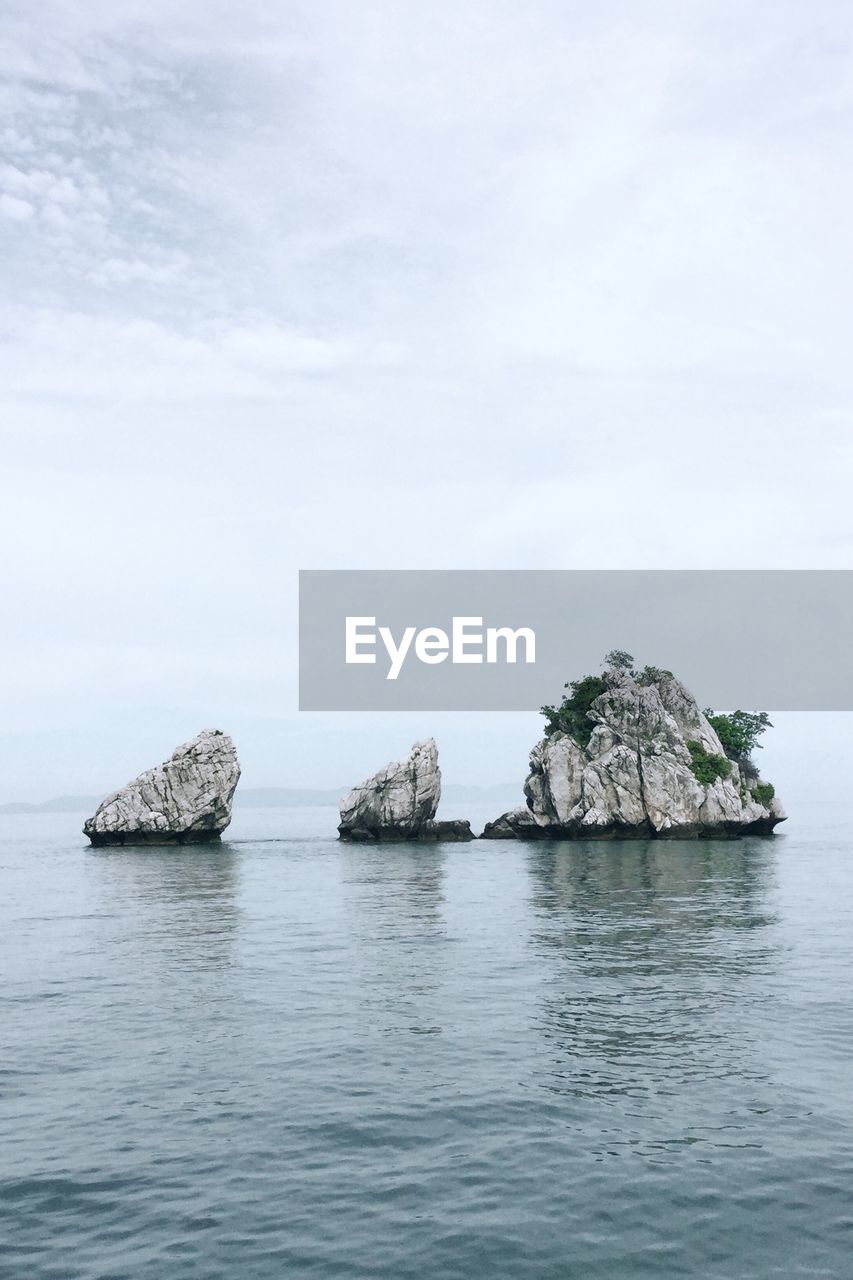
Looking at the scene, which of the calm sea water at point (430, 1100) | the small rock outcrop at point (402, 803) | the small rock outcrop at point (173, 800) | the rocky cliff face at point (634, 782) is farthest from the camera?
the small rock outcrop at point (402, 803)

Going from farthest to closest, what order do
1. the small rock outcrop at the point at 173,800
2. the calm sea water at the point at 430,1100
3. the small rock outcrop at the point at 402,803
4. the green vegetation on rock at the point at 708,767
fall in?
the green vegetation on rock at the point at 708,767
the small rock outcrop at the point at 402,803
the small rock outcrop at the point at 173,800
the calm sea water at the point at 430,1100

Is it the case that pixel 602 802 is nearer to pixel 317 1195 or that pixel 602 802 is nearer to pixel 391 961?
pixel 391 961

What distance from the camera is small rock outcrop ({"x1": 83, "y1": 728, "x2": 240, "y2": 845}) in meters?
110

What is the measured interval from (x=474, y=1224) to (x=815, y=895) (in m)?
Result: 50.2

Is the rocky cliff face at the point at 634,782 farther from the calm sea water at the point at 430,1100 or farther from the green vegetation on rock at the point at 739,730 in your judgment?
the calm sea water at the point at 430,1100

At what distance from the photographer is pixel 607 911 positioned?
54.1 meters

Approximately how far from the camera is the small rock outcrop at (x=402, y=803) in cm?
11669

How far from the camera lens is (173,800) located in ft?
364

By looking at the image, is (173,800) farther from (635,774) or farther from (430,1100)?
(430,1100)

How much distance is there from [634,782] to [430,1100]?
9547 centimetres

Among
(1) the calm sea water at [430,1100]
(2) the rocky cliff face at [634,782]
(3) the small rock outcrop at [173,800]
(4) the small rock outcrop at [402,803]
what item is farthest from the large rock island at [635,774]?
(1) the calm sea water at [430,1100]

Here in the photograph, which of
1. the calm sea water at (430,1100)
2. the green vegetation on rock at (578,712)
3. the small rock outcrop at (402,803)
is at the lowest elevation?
the calm sea water at (430,1100)

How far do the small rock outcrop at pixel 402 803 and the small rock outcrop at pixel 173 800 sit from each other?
52.0 ft

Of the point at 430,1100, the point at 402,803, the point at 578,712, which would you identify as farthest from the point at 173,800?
the point at 430,1100
